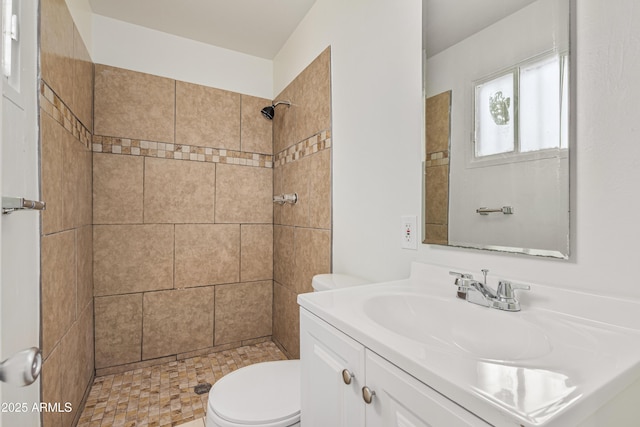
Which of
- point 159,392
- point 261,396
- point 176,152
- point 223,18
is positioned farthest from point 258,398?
point 223,18

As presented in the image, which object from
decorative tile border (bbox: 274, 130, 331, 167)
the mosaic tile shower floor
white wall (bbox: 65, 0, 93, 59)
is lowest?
the mosaic tile shower floor

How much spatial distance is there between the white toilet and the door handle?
0.72m

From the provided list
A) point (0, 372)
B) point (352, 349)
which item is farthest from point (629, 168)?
point (0, 372)

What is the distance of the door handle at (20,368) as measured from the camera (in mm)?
535

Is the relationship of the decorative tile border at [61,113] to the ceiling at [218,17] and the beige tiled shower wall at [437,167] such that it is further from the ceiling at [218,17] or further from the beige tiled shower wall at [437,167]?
the beige tiled shower wall at [437,167]

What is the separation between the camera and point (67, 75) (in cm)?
149

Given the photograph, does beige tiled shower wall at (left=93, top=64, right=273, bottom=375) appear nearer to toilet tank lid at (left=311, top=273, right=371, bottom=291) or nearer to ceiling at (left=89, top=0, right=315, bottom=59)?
ceiling at (left=89, top=0, right=315, bottom=59)

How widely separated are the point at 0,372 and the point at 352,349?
664 millimetres

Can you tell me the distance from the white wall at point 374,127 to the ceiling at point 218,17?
36cm

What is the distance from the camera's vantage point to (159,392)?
1.90 metres

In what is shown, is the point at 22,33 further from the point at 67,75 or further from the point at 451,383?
the point at 451,383

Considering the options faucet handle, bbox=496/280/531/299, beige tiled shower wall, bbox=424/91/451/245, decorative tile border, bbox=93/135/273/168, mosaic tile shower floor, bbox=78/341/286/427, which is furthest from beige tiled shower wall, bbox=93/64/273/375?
faucet handle, bbox=496/280/531/299

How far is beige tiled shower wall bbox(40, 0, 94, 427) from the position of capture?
3.93ft

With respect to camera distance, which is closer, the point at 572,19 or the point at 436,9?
the point at 572,19
